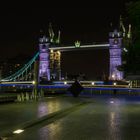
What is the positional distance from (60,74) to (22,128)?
127096 millimetres

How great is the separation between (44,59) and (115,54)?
88.8 ft

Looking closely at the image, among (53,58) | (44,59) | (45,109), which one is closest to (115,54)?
(53,58)

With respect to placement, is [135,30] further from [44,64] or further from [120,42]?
[44,64]

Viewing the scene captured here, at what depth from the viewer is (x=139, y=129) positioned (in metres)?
13.8

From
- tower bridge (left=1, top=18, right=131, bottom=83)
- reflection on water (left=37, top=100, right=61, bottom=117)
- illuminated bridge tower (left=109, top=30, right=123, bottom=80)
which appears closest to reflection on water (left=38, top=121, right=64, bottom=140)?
reflection on water (left=37, top=100, right=61, bottom=117)

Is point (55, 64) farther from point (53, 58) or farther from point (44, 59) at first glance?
point (44, 59)

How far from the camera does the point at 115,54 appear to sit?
119500mm

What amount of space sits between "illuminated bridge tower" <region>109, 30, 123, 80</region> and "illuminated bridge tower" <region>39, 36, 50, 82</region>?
21682mm

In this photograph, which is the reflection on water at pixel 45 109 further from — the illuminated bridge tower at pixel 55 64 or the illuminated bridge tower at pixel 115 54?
the illuminated bridge tower at pixel 55 64

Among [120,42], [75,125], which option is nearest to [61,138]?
[75,125]

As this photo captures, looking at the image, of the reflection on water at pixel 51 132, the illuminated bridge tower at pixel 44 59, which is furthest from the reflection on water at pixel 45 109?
the illuminated bridge tower at pixel 44 59

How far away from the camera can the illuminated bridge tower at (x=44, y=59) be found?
133 meters

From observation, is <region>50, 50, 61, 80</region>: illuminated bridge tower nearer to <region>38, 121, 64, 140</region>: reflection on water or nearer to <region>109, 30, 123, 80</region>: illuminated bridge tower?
<region>109, 30, 123, 80</region>: illuminated bridge tower

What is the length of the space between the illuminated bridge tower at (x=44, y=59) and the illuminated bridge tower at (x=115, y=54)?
21.7 m
